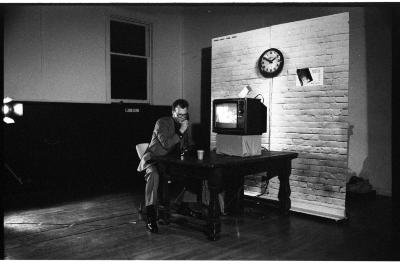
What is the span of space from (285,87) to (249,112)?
1.14 metres

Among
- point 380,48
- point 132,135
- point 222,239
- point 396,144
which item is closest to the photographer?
point 396,144

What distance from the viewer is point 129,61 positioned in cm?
744

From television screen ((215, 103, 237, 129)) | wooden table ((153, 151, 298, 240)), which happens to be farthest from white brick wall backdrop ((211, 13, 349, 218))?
television screen ((215, 103, 237, 129))

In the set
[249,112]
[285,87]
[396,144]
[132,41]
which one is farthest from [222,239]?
[132,41]

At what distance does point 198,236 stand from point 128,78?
14.9 ft

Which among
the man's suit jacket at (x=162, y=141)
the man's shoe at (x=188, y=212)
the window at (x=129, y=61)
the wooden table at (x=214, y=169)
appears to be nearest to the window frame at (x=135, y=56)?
the window at (x=129, y=61)

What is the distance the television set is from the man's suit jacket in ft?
1.80

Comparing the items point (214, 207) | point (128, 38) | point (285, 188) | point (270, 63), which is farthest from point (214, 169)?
point (128, 38)

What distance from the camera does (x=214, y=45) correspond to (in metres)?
5.82

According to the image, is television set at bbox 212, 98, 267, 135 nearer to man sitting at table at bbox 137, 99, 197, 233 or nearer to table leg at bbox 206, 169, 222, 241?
man sitting at table at bbox 137, 99, 197, 233

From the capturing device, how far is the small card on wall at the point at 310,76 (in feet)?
14.8

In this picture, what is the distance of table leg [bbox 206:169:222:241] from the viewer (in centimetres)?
346

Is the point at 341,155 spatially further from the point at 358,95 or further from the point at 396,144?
the point at 358,95

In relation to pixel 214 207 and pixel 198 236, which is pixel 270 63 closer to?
pixel 214 207
